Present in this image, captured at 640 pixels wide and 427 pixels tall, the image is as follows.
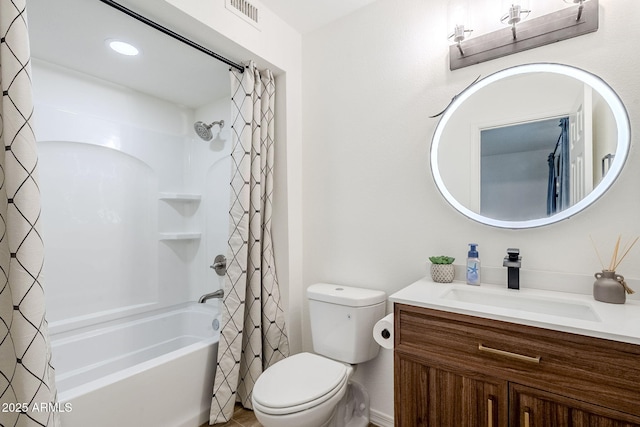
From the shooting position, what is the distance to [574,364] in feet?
3.00

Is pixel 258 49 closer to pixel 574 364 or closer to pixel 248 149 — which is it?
pixel 248 149

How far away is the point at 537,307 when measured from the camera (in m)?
1.22

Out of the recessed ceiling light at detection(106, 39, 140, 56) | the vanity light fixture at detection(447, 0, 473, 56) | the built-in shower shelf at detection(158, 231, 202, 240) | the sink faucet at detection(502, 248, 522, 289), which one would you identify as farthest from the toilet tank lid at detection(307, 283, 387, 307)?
the recessed ceiling light at detection(106, 39, 140, 56)

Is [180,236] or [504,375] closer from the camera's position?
[504,375]

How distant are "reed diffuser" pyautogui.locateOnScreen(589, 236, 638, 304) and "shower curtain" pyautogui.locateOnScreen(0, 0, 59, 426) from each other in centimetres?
200

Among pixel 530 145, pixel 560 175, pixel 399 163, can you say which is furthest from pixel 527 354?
pixel 399 163

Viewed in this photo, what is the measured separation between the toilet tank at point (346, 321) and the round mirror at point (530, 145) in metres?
0.69

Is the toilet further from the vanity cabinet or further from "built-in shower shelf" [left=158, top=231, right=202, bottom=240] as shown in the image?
"built-in shower shelf" [left=158, top=231, right=202, bottom=240]

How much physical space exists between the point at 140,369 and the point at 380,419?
132cm

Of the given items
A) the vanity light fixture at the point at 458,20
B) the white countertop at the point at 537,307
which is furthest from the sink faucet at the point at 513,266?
the vanity light fixture at the point at 458,20

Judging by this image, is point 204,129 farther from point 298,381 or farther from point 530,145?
point 530,145

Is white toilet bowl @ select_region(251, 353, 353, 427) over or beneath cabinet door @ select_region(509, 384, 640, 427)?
beneath

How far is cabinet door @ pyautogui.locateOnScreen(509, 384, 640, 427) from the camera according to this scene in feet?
2.83

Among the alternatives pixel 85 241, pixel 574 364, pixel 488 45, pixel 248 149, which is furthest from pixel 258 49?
pixel 574 364
